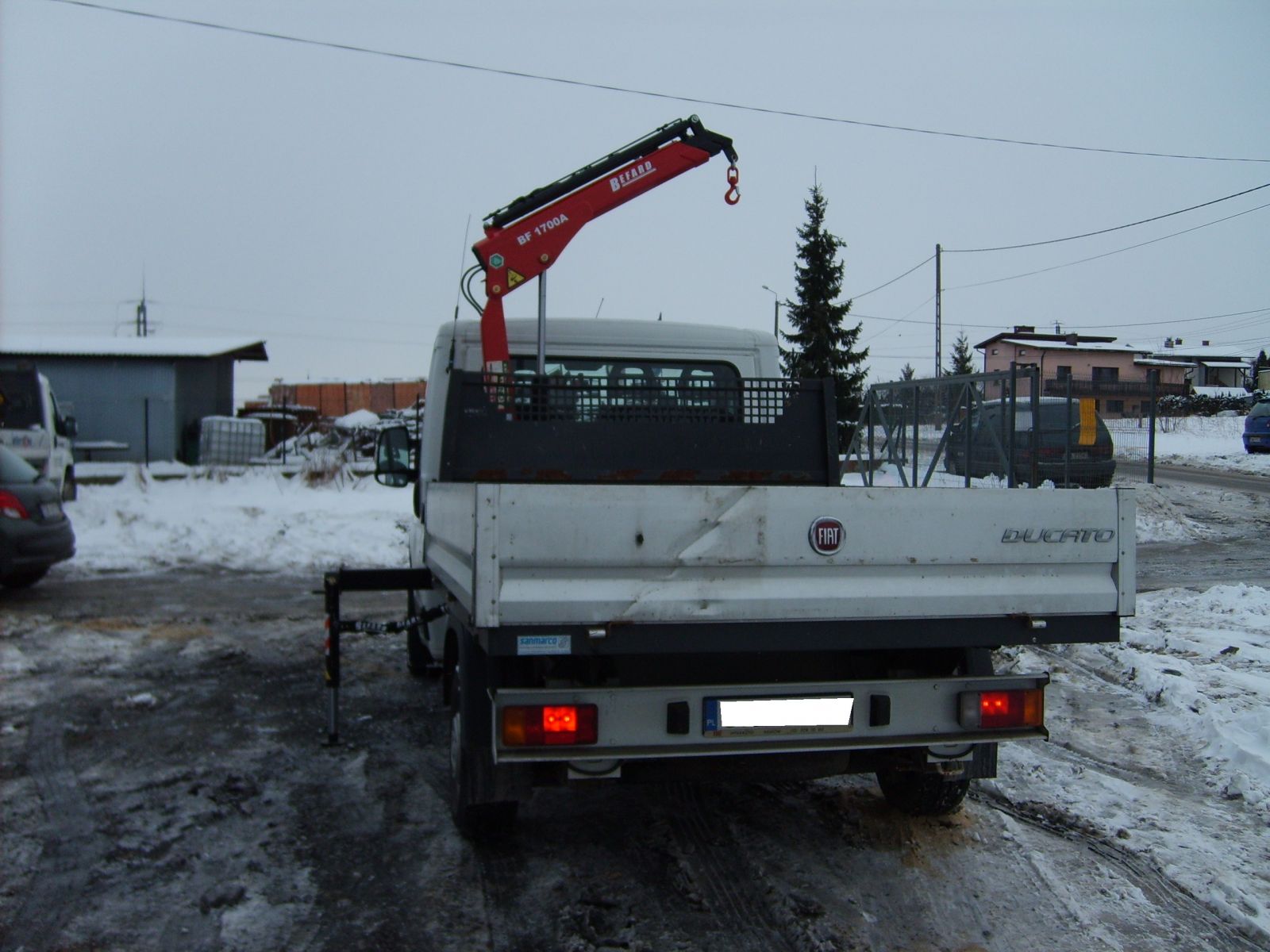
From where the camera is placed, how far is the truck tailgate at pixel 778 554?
314 centimetres

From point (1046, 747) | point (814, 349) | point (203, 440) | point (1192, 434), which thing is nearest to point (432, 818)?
point (1046, 747)

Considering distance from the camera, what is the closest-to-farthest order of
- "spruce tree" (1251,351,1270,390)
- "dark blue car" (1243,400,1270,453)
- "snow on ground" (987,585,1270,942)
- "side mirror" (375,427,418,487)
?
1. "snow on ground" (987,585,1270,942)
2. "side mirror" (375,427,418,487)
3. "dark blue car" (1243,400,1270,453)
4. "spruce tree" (1251,351,1270,390)

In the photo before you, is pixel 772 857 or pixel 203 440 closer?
pixel 772 857

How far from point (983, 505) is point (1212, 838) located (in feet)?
6.94

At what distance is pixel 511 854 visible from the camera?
419 cm

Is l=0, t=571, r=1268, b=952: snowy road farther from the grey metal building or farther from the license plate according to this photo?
the grey metal building

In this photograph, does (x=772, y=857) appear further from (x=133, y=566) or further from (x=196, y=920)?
(x=133, y=566)

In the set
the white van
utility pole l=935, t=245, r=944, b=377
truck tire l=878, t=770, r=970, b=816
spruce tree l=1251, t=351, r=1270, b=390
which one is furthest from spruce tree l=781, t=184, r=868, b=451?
spruce tree l=1251, t=351, r=1270, b=390

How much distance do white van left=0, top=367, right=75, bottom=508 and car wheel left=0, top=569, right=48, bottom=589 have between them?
Answer: 207 inches

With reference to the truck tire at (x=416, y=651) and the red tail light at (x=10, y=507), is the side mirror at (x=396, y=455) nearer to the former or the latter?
the truck tire at (x=416, y=651)

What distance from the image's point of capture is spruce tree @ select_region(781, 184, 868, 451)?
109 ft

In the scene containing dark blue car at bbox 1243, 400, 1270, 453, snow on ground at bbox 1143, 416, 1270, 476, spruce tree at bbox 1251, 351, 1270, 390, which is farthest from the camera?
spruce tree at bbox 1251, 351, 1270, 390

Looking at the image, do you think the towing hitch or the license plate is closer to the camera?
the license plate

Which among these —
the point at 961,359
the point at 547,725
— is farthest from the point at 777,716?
the point at 961,359
